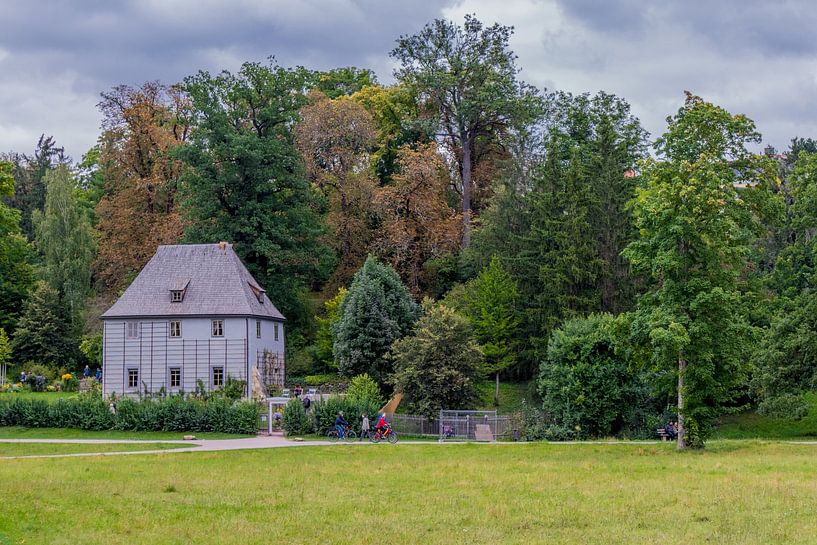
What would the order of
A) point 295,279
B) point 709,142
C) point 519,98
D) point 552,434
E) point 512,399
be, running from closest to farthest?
point 552,434, point 709,142, point 512,399, point 295,279, point 519,98

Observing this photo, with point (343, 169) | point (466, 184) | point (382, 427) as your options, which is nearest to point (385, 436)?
point (382, 427)

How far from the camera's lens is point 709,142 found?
5409 centimetres

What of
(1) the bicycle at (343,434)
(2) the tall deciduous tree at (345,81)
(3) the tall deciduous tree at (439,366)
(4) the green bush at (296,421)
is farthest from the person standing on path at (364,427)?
(2) the tall deciduous tree at (345,81)

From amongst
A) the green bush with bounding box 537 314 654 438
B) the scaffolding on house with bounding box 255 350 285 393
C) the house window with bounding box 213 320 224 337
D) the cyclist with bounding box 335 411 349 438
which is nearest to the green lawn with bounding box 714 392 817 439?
the green bush with bounding box 537 314 654 438

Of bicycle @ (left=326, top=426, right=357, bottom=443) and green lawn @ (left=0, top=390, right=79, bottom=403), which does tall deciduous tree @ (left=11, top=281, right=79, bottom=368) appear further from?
bicycle @ (left=326, top=426, right=357, bottom=443)

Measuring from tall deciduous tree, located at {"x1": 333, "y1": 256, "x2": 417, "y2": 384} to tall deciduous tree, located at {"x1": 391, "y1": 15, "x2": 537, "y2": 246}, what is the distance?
15654 millimetres

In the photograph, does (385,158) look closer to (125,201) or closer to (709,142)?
(125,201)

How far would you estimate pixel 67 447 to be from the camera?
1709 inches

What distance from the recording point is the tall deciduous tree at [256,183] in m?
67.9

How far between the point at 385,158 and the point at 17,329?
30706 millimetres

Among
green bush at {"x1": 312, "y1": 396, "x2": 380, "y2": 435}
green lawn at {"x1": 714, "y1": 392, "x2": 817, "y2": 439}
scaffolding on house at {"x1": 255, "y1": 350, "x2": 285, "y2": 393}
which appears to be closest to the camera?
green bush at {"x1": 312, "y1": 396, "x2": 380, "y2": 435}

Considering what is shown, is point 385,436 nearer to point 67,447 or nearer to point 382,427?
point 382,427

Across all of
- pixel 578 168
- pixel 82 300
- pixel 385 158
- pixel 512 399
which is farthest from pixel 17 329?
pixel 578 168

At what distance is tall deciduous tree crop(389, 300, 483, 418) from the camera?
5288cm
